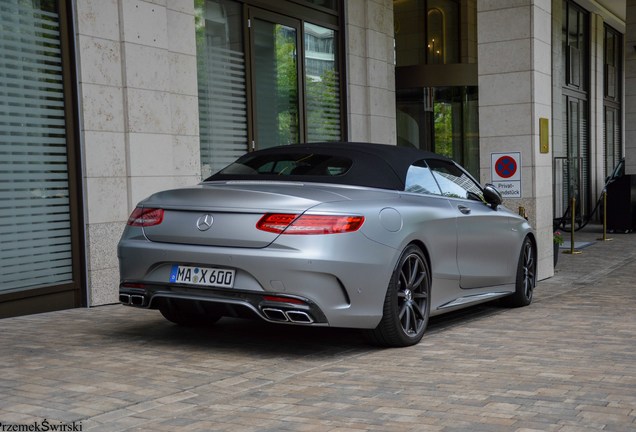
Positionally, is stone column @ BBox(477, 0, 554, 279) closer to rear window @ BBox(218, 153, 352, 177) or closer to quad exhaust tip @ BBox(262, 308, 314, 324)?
rear window @ BBox(218, 153, 352, 177)

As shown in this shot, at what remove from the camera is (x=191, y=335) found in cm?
673

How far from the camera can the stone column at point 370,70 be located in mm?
13742

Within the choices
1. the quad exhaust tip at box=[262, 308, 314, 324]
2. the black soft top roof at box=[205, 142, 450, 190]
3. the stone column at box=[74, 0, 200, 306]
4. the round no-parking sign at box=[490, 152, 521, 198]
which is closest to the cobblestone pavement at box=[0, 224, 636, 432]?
the quad exhaust tip at box=[262, 308, 314, 324]

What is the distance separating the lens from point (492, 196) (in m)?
8.03

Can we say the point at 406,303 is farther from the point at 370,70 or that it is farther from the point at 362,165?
the point at 370,70

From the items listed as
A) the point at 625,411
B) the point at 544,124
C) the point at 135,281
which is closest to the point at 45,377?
the point at 135,281

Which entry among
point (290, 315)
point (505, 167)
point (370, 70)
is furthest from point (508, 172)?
point (290, 315)

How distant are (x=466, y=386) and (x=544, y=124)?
7516 mm

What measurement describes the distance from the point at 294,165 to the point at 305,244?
46.6 inches

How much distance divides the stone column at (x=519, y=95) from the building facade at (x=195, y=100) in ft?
0.06

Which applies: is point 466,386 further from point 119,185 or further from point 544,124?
point 544,124

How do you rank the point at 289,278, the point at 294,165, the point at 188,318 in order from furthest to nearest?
the point at 188,318, the point at 294,165, the point at 289,278

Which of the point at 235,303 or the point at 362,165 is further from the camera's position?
the point at 362,165

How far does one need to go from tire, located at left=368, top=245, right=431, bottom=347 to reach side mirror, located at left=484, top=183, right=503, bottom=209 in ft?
5.63
